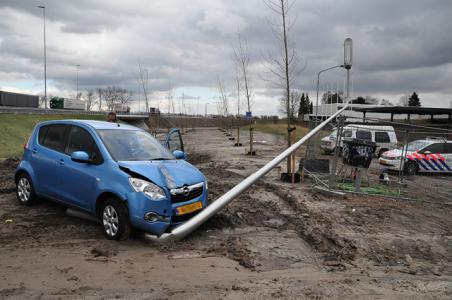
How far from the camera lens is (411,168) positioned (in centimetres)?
1062

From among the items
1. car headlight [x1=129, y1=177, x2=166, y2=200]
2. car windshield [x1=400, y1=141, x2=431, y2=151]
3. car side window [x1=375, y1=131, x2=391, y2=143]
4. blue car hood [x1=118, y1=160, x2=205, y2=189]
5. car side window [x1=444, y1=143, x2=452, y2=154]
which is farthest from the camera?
car side window [x1=444, y1=143, x2=452, y2=154]

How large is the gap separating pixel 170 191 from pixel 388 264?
314 cm

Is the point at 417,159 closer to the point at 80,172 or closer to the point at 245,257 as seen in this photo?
the point at 245,257

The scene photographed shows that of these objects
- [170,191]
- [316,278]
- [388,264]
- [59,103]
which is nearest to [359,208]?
[388,264]

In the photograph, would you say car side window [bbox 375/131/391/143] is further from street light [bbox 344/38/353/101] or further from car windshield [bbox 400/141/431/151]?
street light [bbox 344/38/353/101]

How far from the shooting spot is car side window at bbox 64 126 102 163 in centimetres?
612

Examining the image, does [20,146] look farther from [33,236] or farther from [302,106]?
[302,106]

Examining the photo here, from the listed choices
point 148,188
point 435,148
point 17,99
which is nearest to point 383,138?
point 435,148

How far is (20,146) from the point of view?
77.3 ft

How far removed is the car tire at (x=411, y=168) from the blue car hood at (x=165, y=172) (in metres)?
6.74

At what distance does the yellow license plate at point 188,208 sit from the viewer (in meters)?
5.63

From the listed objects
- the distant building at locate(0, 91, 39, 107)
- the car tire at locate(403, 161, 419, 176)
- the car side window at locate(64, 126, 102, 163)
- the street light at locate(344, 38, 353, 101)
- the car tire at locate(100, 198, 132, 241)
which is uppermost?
the distant building at locate(0, 91, 39, 107)

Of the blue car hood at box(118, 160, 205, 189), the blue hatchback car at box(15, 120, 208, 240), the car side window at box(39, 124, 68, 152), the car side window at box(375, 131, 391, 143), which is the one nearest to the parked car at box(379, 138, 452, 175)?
the car side window at box(375, 131, 391, 143)

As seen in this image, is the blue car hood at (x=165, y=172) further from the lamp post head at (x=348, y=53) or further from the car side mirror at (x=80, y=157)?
the lamp post head at (x=348, y=53)
